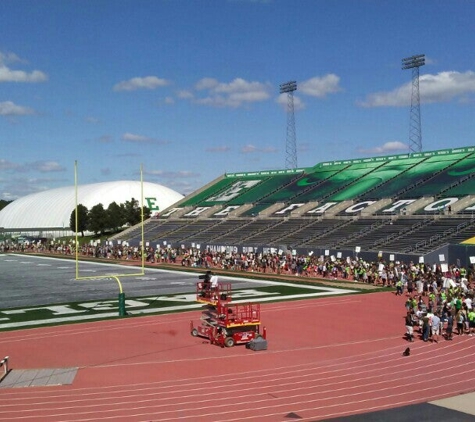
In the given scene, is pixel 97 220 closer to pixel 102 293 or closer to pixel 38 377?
pixel 102 293

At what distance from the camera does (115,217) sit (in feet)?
342

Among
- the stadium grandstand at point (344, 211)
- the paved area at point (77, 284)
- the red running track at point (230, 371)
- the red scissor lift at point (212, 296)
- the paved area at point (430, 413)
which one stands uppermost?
the stadium grandstand at point (344, 211)

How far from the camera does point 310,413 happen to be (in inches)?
602

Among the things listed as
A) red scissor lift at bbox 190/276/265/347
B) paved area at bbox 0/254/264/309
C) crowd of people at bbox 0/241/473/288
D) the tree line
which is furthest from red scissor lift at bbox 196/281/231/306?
the tree line

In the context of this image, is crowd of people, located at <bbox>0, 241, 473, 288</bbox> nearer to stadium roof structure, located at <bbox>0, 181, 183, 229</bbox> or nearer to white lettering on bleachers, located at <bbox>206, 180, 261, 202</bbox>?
white lettering on bleachers, located at <bbox>206, 180, 261, 202</bbox>

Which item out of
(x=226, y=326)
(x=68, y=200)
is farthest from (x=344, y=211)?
(x=68, y=200)

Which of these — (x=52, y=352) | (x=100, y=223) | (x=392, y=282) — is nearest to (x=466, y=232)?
(x=392, y=282)

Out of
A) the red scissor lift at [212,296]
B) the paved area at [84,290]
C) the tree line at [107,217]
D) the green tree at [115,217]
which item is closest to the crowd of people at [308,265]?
the paved area at [84,290]

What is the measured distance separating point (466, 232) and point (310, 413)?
3604cm

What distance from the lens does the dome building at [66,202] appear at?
12431 cm

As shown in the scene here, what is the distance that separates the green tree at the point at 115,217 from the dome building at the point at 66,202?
1439 centimetres

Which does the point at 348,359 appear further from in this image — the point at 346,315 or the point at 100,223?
the point at 100,223

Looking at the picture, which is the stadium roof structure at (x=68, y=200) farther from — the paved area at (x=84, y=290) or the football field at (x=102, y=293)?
the football field at (x=102, y=293)

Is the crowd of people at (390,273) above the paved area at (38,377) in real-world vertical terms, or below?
above
